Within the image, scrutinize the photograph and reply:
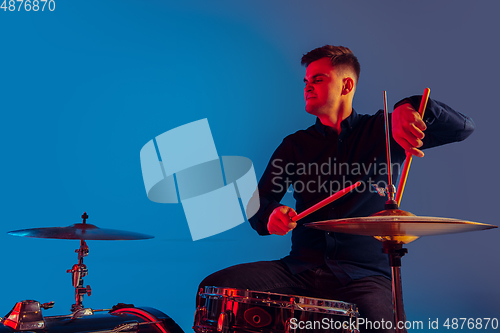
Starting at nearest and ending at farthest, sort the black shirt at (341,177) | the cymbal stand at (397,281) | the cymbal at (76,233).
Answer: the cymbal stand at (397,281)
the black shirt at (341,177)
the cymbal at (76,233)

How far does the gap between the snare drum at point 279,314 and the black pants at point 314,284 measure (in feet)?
0.47

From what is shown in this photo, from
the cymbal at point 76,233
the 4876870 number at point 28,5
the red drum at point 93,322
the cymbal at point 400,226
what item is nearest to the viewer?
the cymbal at point 400,226

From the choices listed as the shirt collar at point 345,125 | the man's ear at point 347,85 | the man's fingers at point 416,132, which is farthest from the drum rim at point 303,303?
the man's ear at point 347,85

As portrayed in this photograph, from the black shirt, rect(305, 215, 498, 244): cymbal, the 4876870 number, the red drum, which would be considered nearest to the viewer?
rect(305, 215, 498, 244): cymbal

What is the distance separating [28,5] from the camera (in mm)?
2352

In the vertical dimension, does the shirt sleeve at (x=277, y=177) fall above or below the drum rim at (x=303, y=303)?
above

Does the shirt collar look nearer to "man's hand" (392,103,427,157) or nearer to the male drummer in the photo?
the male drummer

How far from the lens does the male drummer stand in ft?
4.20

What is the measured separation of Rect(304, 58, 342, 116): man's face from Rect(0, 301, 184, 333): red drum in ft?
3.18

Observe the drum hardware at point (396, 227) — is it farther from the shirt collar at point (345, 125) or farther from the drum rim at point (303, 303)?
the shirt collar at point (345, 125)

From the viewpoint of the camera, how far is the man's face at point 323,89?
165cm

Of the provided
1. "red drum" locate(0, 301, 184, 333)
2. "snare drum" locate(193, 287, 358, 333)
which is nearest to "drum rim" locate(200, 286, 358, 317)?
"snare drum" locate(193, 287, 358, 333)

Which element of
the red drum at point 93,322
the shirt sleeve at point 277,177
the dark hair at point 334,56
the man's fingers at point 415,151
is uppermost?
the dark hair at point 334,56

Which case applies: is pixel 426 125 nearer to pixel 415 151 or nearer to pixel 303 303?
pixel 415 151
